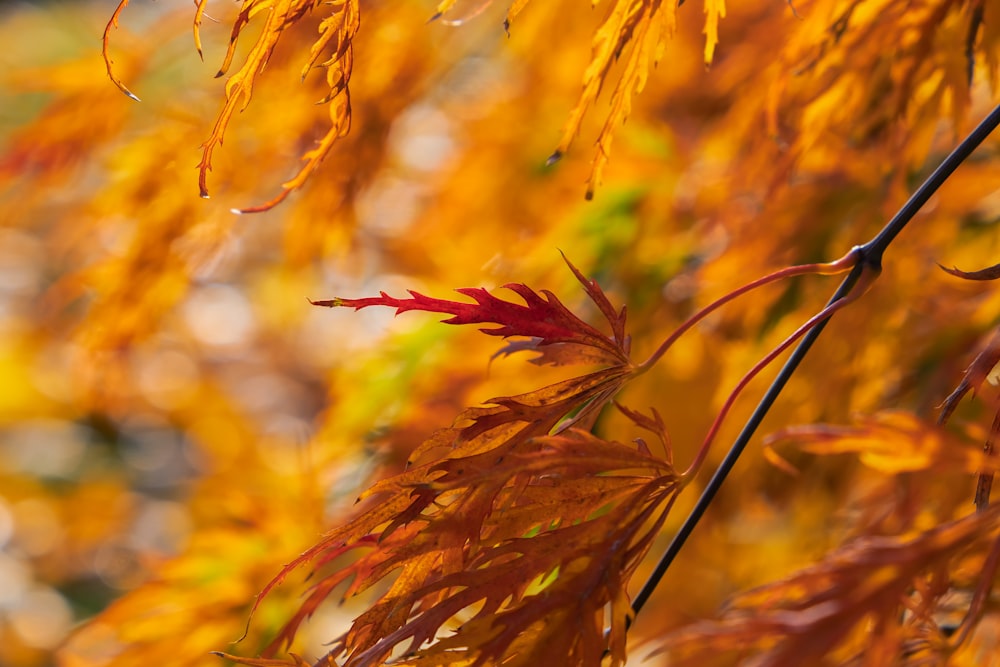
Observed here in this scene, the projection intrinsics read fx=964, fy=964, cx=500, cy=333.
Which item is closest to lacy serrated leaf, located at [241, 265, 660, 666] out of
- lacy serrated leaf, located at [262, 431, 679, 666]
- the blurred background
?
lacy serrated leaf, located at [262, 431, 679, 666]

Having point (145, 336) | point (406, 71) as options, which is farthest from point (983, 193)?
point (145, 336)

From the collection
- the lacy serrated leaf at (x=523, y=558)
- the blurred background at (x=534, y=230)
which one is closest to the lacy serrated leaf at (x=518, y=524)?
the lacy serrated leaf at (x=523, y=558)

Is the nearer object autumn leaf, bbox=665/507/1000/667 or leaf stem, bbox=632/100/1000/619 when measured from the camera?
autumn leaf, bbox=665/507/1000/667

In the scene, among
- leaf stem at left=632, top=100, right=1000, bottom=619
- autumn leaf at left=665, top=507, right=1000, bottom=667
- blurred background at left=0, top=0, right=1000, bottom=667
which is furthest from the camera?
blurred background at left=0, top=0, right=1000, bottom=667

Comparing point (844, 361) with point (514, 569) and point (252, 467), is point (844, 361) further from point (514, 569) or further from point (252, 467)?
point (252, 467)

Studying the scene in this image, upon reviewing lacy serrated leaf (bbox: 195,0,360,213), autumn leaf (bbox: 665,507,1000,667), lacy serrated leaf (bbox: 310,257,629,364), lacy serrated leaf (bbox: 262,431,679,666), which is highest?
lacy serrated leaf (bbox: 195,0,360,213)

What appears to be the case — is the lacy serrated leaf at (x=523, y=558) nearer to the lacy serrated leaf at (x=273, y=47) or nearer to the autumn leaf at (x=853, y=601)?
the autumn leaf at (x=853, y=601)

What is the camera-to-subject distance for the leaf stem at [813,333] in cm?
42

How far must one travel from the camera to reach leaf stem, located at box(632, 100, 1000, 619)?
1.39 ft

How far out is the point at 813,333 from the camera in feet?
1.47

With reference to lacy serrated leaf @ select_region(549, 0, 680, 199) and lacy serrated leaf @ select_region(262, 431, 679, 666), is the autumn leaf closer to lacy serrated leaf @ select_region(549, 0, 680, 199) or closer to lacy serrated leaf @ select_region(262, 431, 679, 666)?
lacy serrated leaf @ select_region(262, 431, 679, 666)

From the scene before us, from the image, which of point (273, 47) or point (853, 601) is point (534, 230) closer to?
point (273, 47)

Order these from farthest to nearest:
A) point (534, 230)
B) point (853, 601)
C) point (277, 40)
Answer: point (534, 230)
point (277, 40)
point (853, 601)

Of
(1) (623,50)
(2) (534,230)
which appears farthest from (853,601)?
(2) (534,230)
